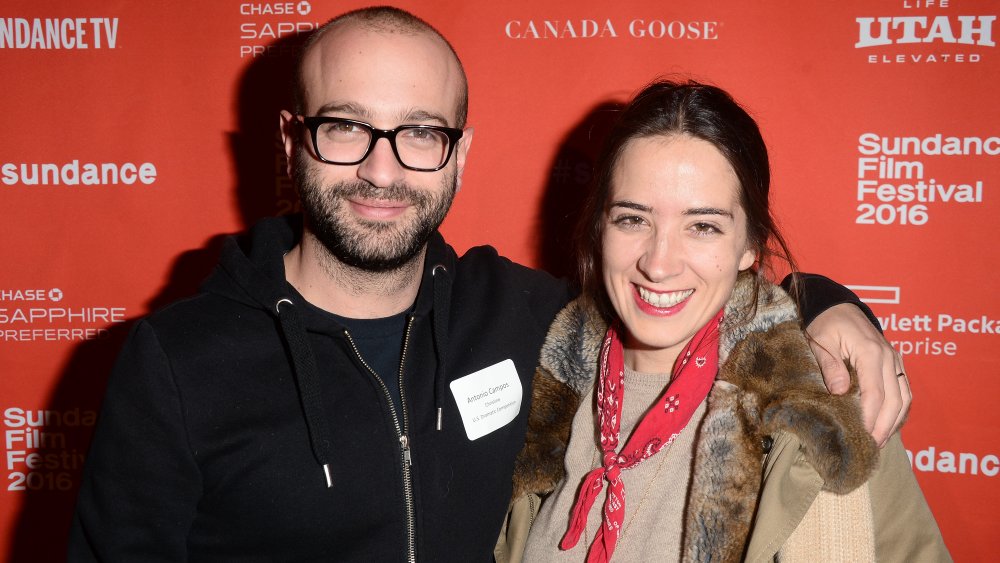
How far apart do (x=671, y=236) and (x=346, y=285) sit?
0.83m

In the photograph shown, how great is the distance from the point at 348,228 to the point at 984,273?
212cm

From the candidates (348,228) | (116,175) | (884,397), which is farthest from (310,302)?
(884,397)

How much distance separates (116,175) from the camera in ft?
8.30

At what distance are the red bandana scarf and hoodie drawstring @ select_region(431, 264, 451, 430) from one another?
42 centimetres

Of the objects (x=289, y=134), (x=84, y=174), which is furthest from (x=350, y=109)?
(x=84, y=174)

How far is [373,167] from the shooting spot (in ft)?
5.68

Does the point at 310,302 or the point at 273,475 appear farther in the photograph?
the point at 310,302

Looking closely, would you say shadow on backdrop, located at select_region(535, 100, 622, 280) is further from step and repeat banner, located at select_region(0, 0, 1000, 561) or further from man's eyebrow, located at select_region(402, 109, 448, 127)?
man's eyebrow, located at select_region(402, 109, 448, 127)

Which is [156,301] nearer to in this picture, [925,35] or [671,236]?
[671,236]

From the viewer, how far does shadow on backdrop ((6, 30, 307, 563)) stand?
2.51m

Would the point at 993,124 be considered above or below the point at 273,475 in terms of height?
above

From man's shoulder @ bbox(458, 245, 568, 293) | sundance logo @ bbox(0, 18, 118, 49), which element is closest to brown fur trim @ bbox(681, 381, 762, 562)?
man's shoulder @ bbox(458, 245, 568, 293)

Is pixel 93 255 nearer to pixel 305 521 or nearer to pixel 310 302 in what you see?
pixel 310 302

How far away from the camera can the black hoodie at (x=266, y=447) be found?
158cm
